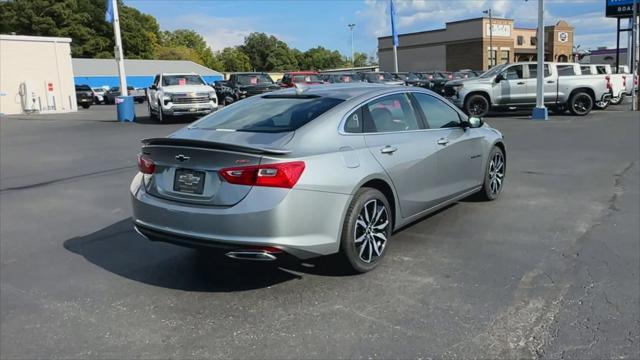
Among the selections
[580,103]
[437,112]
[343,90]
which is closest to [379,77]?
[580,103]

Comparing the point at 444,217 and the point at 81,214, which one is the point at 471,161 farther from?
the point at 81,214

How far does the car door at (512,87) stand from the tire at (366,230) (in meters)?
16.6

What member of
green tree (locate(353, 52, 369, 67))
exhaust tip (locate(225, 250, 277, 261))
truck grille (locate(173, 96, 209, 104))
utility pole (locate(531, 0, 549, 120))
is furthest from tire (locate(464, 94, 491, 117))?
green tree (locate(353, 52, 369, 67))

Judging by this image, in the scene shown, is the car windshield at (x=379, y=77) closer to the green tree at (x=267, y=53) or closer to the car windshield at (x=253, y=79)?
the car windshield at (x=253, y=79)

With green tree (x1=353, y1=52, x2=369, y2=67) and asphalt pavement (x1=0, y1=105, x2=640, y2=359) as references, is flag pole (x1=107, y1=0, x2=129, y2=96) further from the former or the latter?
green tree (x1=353, y1=52, x2=369, y2=67)

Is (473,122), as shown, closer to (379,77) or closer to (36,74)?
(379,77)

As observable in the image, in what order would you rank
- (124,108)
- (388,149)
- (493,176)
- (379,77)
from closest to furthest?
(388,149) < (493,176) < (124,108) < (379,77)

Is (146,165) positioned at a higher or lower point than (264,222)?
higher

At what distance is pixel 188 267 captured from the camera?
5.03m

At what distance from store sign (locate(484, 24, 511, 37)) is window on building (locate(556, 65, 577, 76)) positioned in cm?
4919

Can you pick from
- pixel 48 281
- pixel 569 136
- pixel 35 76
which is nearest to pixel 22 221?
pixel 48 281

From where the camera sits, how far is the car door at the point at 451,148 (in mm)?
5748

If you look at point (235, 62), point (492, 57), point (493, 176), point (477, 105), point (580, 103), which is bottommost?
point (493, 176)

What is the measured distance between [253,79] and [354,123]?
76.8ft
